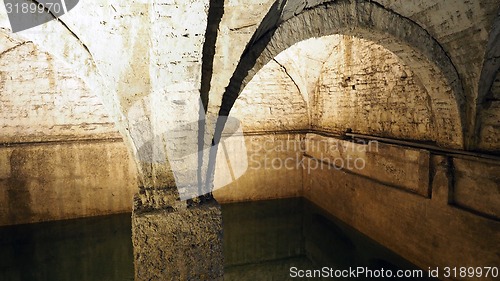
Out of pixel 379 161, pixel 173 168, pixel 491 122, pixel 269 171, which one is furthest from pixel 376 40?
pixel 269 171

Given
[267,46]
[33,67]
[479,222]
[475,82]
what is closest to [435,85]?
[475,82]

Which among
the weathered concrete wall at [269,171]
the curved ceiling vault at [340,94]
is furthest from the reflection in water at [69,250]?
the curved ceiling vault at [340,94]

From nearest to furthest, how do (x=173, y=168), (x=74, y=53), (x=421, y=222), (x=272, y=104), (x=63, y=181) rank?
(x=74, y=53) → (x=173, y=168) → (x=421, y=222) → (x=63, y=181) → (x=272, y=104)

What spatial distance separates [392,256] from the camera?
4781 millimetres

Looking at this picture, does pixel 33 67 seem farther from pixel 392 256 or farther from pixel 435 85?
pixel 392 256

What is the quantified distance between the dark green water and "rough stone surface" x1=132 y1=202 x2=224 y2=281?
2.28 meters

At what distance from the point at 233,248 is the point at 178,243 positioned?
129 inches

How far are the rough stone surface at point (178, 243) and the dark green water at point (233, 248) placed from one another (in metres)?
2.28

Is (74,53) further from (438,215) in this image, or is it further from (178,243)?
(438,215)

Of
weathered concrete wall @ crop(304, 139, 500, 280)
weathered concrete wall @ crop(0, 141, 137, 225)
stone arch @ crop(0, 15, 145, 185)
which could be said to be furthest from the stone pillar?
weathered concrete wall @ crop(0, 141, 137, 225)

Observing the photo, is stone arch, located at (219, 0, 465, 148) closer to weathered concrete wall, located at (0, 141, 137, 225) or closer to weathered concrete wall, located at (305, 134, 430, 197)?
weathered concrete wall, located at (305, 134, 430, 197)

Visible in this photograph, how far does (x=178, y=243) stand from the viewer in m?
2.45

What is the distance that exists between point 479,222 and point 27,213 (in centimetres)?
715

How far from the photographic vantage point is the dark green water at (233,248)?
463 cm
